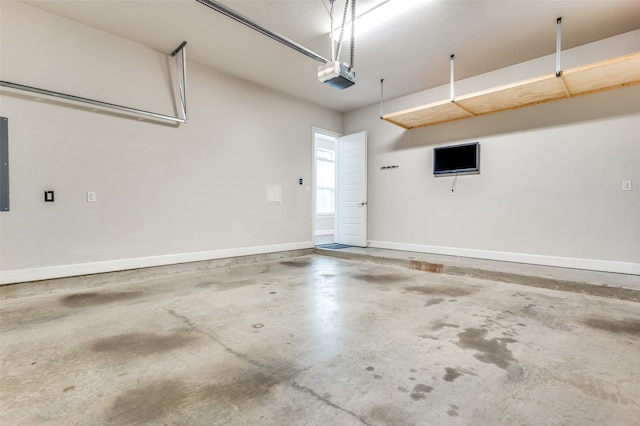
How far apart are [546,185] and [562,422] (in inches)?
152

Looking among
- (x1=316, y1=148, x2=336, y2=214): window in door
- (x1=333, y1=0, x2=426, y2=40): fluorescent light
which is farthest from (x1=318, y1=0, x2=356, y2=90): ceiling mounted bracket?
(x1=316, y1=148, x2=336, y2=214): window in door

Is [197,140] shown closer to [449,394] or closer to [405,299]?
[405,299]

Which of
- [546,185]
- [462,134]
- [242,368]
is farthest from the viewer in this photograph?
[462,134]

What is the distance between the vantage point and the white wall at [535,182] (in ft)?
12.3

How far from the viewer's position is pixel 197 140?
466 centimetres

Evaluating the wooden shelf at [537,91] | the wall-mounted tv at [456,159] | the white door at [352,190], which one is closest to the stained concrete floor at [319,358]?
the wall-mounted tv at [456,159]

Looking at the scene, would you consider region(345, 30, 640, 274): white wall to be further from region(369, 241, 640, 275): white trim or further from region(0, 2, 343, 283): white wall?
region(0, 2, 343, 283): white wall

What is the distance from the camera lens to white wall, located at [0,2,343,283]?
131 inches

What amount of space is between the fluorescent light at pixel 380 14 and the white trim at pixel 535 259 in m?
3.76

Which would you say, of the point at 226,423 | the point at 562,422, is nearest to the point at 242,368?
the point at 226,423

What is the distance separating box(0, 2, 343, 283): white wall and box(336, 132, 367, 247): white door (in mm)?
1648

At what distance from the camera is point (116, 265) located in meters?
3.92

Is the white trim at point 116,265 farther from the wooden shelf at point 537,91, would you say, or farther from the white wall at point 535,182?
the wooden shelf at point 537,91

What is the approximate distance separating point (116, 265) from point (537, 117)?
20.8ft
